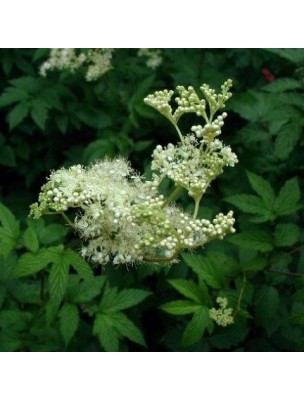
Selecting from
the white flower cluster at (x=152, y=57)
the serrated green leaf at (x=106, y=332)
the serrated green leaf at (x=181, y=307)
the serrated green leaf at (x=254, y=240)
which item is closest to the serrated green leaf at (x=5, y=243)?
the serrated green leaf at (x=106, y=332)

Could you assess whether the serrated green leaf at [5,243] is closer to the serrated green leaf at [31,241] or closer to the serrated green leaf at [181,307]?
the serrated green leaf at [31,241]

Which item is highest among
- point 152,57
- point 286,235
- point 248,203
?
point 152,57

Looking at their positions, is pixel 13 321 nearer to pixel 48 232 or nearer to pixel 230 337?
pixel 48 232

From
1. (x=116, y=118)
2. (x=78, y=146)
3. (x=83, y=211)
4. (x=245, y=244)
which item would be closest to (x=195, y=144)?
(x=83, y=211)

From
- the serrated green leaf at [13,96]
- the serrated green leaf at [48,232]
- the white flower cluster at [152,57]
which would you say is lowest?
the serrated green leaf at [48,232]

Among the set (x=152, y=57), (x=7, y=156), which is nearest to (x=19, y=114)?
(x=7, y=156)

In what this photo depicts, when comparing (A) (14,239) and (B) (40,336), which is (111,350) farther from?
(A) (14,239)

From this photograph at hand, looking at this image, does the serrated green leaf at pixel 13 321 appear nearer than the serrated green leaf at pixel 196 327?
No
